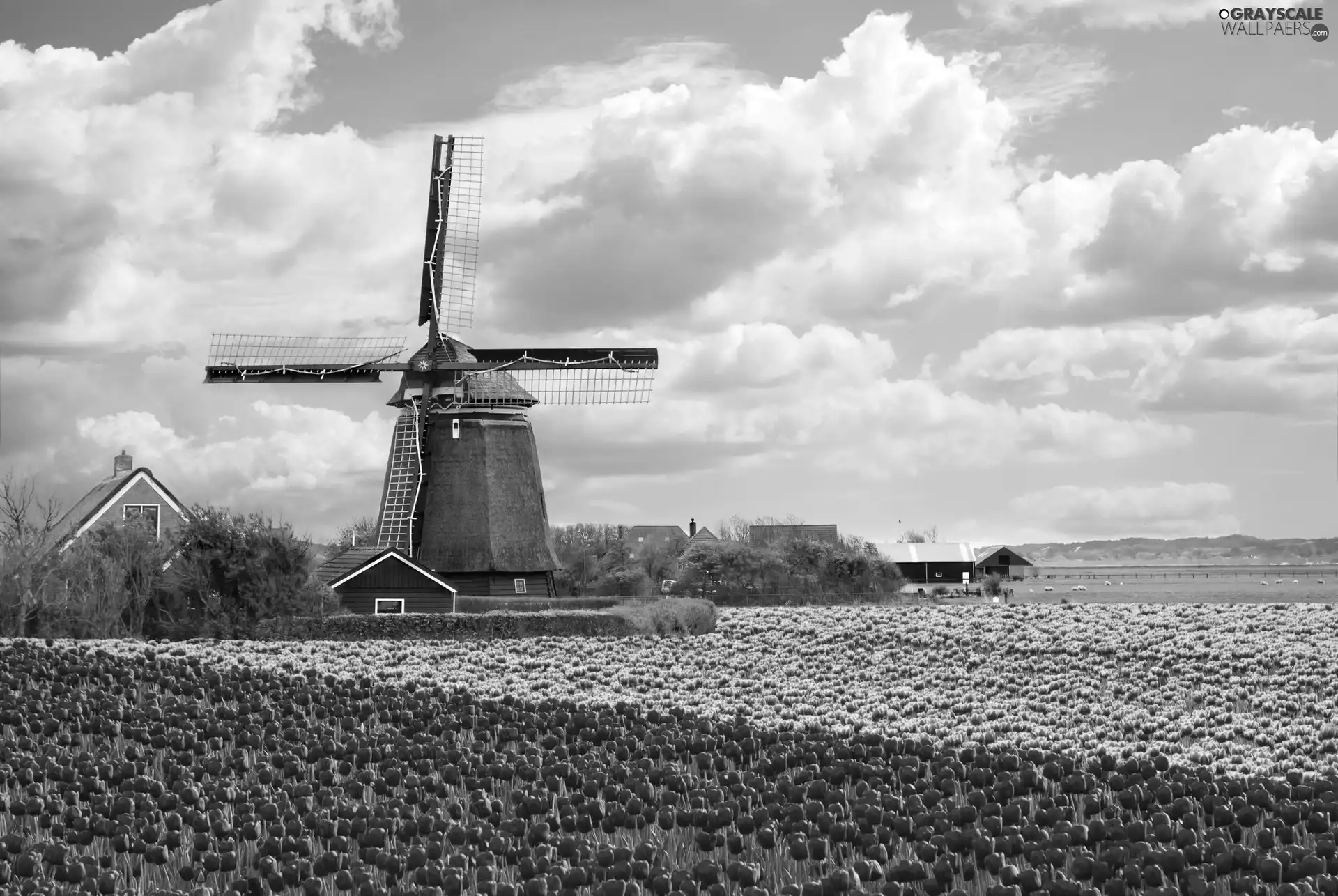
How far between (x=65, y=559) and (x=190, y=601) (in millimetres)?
3538

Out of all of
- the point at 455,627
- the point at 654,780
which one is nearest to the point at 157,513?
the point at 455,627

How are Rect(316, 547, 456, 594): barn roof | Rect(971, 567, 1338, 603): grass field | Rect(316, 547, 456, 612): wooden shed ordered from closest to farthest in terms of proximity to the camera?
1. Rect(316, 547, 456, 594): barn roof
2. Rect(316, 547, 456, 612): wooden shed
3. Rect(971, 567, 1338, 603): grass field

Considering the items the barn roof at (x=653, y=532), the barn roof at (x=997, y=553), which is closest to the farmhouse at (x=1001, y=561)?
the barn roof at (x=997, y=553)

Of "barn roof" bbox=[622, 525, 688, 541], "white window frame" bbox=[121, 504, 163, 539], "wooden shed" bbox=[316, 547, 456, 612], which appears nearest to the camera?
"wooden shed" bbox=[316, 547, 456, 612]

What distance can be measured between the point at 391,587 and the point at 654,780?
30.9 meters

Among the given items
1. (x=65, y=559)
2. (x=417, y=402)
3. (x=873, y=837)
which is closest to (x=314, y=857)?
(x=873, y=837)

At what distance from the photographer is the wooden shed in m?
41.8

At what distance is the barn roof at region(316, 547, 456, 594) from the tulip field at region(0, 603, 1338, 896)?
45.9 feet

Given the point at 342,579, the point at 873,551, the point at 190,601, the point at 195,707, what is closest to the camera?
the point at 195,707

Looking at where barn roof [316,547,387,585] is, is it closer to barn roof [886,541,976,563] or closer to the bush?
the bush

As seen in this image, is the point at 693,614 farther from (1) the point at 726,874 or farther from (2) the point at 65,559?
(1) the point at 726,874

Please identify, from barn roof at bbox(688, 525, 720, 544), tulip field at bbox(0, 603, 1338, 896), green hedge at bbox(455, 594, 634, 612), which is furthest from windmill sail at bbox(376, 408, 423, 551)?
barn roof at bbox(688, 525, 720, 544)

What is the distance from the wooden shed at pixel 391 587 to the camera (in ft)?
137

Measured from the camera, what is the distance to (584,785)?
38.1 ft
